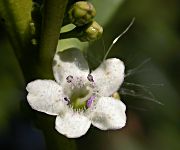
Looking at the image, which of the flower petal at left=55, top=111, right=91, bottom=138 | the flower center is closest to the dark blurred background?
the flower center

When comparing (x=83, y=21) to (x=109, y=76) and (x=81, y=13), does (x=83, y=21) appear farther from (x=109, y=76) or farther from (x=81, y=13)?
(x=109, y=76)

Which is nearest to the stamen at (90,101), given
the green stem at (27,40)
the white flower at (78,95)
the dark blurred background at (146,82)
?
the white flower at (78,95)

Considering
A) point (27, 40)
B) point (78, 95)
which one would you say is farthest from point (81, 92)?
point (27, 40)

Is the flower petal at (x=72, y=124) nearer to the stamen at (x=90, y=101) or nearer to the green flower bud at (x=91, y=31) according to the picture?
the stamen at (x=90, y=101)

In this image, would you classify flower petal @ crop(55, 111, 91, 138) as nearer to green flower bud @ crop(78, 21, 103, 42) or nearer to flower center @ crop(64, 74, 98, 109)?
flower center @ crop(64, 74, 98, 109)

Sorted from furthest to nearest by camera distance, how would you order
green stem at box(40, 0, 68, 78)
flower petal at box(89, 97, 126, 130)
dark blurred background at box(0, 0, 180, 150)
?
dark blurred background at box(0, 0, 180, 150) → flower petal at box(89, 97, 126, 130) → green stem at box(40, 0, 68, 78)

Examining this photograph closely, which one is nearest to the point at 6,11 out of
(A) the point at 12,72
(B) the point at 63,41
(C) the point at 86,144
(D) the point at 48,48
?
(D) the point at 48,48
